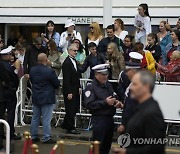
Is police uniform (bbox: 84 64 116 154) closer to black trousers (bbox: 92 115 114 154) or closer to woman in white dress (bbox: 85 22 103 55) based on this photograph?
black trousers (bbox: 92 115 114 154)

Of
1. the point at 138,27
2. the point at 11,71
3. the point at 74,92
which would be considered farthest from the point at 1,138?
the point at 138,27

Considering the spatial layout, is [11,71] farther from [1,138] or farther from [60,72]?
[60,72]

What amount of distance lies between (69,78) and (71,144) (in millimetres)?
1519

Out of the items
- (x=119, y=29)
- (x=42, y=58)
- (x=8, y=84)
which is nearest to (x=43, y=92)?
(x=42, y=58)

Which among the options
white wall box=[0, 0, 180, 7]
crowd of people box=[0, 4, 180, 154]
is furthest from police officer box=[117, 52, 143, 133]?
white wall box=[0, 0, 180, 7]

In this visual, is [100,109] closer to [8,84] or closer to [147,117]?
[8,84]

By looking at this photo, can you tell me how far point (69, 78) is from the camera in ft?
42.9

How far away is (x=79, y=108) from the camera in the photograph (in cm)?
1391

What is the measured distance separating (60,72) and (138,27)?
2.56 m

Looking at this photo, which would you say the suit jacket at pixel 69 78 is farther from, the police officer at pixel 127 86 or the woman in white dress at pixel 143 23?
the woman in white dress at pixel 143 23

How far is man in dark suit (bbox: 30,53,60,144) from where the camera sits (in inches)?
487

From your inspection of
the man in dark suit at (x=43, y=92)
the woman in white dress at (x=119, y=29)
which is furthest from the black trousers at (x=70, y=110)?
the woman in white dress at (x=119, y=29)

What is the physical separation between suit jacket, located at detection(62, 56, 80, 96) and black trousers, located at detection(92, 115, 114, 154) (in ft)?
10.9

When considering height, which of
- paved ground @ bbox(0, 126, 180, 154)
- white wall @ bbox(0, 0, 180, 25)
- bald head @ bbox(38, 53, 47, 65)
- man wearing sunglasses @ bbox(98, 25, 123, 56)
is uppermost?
white wall @ bbox(0, 0, 180, 25)
